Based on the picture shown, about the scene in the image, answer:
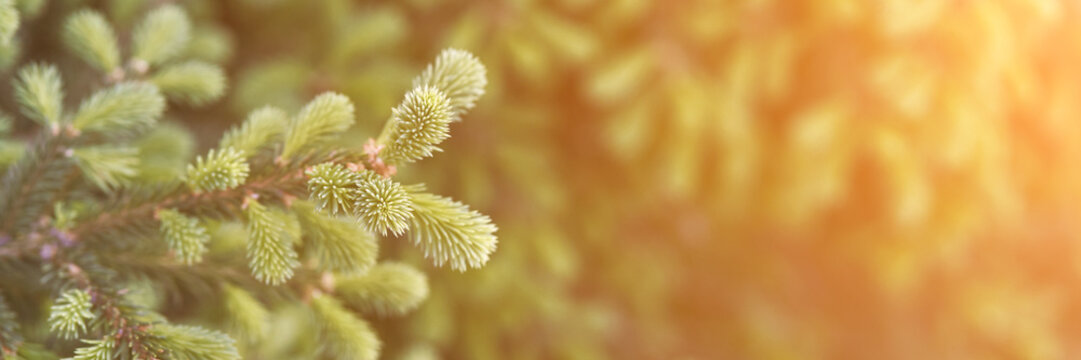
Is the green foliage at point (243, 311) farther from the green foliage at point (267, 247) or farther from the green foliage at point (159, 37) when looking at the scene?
the green foliage at point (159, 37)

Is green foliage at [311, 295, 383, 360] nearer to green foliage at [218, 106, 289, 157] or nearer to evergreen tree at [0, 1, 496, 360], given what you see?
evergreen tree at [0, 1, 496, 360]

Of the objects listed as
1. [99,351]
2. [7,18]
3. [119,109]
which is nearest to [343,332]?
[99,351]

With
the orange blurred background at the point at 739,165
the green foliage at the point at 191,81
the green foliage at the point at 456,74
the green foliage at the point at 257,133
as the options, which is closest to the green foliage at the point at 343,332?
the green foliage at the point at 257,133

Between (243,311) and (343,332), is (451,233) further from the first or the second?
(243,311)

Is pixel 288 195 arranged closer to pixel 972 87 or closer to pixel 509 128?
pixel 509 128

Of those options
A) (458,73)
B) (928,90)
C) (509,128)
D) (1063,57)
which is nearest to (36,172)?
(458,73)

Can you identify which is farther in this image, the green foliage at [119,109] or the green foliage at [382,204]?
the green foliage at [119,109]
